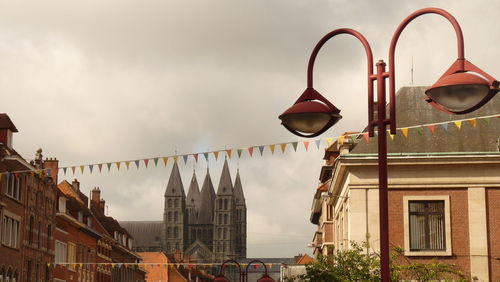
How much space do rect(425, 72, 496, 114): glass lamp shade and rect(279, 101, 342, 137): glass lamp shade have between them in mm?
1553

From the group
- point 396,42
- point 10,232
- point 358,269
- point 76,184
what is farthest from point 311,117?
point 76,184

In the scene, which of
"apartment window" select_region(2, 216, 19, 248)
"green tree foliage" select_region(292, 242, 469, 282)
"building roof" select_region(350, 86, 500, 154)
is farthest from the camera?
"apartment window" select_region(2, 216, 19, 248)

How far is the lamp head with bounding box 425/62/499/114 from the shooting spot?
10.6 metres

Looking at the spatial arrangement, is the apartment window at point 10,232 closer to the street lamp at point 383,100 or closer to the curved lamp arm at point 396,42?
the street lamp at point 383,100

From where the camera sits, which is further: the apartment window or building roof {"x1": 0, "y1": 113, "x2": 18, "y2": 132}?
building roof {"x1": 0, "y1": 113, "x2": 18, "y2": 132}

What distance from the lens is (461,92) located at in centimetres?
1062

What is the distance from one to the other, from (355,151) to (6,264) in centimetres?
2564

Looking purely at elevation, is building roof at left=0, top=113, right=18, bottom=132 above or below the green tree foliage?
above

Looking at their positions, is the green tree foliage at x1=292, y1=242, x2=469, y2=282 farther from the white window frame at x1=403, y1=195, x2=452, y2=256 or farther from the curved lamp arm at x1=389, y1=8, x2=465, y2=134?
the curved lamp arm at x1=389, y1=8, x2=465, y2=134

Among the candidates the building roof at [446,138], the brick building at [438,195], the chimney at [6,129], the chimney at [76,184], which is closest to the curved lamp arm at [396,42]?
the brick building at [438,195]

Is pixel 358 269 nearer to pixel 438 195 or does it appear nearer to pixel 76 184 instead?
pixel 438 195

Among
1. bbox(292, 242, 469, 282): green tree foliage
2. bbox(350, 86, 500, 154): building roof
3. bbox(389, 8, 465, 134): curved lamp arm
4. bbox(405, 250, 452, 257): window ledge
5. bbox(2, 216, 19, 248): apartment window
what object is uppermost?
bbox(350, 86, 500, 154): building roof

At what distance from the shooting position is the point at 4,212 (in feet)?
174


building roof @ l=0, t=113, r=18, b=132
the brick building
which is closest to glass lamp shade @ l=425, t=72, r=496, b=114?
the brick building
